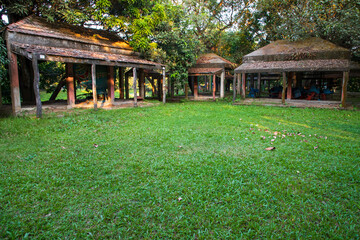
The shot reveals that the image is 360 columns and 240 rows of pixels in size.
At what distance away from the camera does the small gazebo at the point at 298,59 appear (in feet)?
44.0

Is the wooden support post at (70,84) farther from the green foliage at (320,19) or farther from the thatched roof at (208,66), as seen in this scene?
the green foliage at (320,19)

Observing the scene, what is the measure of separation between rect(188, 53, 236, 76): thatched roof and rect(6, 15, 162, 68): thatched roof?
193 inches

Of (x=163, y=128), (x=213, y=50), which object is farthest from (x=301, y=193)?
(x=213, y=50)

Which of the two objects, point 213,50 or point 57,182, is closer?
point 57,182

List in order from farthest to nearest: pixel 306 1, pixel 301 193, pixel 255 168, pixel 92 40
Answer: pixel 306 1 → pixel 92 40 → pixel 255 168 → pixel 301 193

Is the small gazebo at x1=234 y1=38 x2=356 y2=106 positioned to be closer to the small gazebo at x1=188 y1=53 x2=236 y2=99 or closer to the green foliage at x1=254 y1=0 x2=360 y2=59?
the green foliage at x1=254 y1=0 x2=360 y2=59

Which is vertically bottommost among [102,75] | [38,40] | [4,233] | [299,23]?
[4,233]

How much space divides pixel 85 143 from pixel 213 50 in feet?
79.3

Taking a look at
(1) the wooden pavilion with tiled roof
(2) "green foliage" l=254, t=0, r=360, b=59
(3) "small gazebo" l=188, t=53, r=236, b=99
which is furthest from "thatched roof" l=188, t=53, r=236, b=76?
(2) "green foliage" l=254, t=0, r=360, b=59

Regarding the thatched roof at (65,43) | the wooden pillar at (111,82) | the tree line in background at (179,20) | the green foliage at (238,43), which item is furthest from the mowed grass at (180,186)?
the green foliage at (238,43)

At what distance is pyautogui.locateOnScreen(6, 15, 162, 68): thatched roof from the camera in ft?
31.0

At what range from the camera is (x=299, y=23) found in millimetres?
15602

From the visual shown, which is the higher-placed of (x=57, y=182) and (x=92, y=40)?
(x=92, y=40)

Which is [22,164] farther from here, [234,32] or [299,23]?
[234,32]
